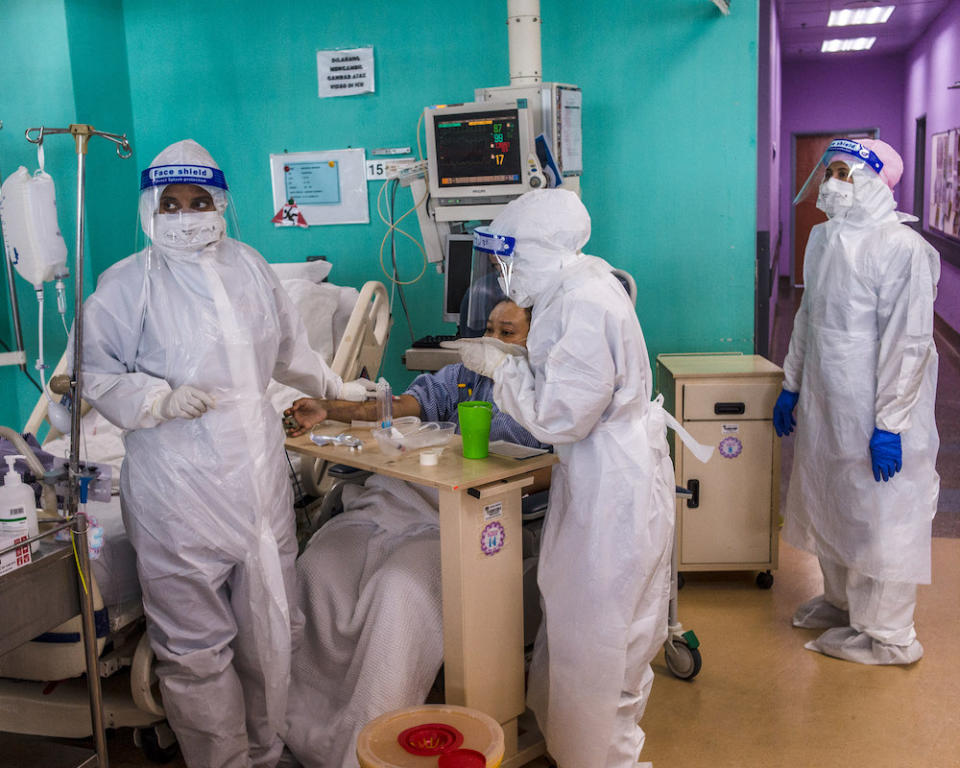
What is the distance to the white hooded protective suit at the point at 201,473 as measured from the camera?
2.13m

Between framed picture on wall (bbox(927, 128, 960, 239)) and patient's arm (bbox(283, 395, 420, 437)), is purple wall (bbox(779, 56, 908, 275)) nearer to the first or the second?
framed picture on wall (bbox(927, 128, 960, 239))

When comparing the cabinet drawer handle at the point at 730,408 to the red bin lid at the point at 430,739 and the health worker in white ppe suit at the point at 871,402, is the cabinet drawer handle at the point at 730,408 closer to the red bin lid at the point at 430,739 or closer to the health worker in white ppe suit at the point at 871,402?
the health worker in white ppe suit at the point at 871,402

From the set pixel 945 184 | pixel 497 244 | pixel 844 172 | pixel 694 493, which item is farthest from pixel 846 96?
pixel 497 244

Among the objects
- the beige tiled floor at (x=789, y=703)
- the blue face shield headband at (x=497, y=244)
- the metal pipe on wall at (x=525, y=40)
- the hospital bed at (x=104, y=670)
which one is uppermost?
the metal pipe on wall at (x=525, y=40)

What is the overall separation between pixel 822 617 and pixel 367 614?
162 cm

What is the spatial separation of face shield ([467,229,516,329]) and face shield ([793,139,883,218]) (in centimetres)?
120

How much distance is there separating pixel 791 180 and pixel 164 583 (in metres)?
11.3

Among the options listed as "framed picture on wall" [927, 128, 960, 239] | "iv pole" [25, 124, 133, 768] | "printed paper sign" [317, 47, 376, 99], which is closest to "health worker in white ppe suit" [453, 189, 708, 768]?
"iv pole" [25, 124, 133, 768]

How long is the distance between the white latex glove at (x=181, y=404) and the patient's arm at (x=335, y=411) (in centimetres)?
55

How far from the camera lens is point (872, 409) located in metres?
2.78

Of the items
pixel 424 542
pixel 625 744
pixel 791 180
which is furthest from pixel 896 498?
pixel 791 180

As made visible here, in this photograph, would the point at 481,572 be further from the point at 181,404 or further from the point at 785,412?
the point at 785,412

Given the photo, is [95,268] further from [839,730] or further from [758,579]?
[839,730]

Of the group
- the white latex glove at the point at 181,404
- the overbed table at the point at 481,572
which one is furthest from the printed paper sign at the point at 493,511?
the white latex glove at the point at 181,404
